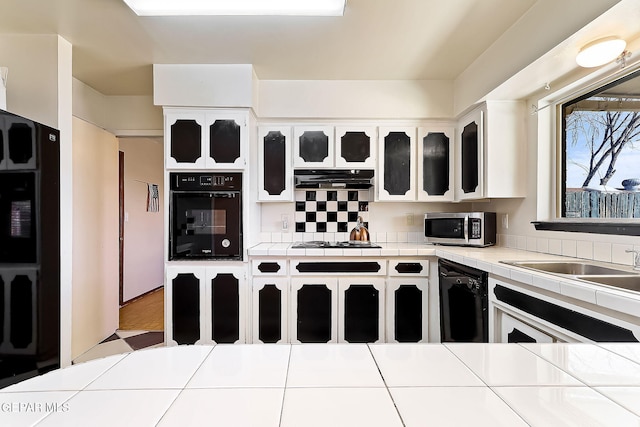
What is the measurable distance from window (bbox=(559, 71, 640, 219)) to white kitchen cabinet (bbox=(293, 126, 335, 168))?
1756 millimetres

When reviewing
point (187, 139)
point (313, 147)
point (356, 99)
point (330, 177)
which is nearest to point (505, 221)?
point (330, 177)

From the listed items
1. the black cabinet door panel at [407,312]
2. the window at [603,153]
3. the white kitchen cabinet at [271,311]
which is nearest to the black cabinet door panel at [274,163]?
the white kitchen cabinet at [271,311]

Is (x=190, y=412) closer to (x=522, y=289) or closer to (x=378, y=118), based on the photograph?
(x=522, y=289)

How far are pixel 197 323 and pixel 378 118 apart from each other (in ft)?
7.62

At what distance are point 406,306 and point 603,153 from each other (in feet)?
5.51

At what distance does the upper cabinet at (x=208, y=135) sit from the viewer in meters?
2.72

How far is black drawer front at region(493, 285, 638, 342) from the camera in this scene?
1.21 m

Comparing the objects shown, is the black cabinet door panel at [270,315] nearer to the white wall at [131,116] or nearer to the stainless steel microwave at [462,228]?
the stainless steel microwave at [462,228]

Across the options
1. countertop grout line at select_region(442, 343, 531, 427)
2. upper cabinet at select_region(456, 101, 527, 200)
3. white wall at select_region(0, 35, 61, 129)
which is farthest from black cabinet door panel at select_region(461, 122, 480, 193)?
white wall at select_region(0, 35, 61, 129)

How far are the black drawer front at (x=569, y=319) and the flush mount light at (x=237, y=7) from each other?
6.06 feet

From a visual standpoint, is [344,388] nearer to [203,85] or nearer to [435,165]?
[203,85]

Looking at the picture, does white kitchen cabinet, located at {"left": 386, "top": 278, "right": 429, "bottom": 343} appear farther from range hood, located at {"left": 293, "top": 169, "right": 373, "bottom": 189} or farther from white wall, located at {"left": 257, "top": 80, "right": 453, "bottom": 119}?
white wall, located at {"left": 257, "top": 80, "right": 453, "bottom": 119}

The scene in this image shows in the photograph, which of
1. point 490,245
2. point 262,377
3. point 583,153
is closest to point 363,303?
point 490,245

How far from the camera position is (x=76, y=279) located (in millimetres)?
2869
